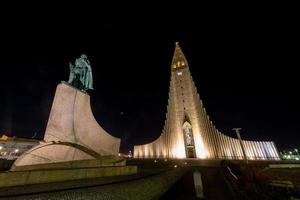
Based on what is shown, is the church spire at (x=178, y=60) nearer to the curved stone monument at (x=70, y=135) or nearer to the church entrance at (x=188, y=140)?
the church entrance at (x=188, y=140)

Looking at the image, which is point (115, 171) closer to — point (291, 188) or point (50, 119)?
point (50, 119)

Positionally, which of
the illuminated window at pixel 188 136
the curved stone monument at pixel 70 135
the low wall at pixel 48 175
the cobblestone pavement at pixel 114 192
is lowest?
the cobblestone pavement at pixel 114 192

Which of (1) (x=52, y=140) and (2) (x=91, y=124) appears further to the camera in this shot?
(2) (x=91, y=124)

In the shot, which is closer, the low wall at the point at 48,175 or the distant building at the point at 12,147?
the low wall at the point at 48,175

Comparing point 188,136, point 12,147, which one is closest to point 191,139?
point 188,136

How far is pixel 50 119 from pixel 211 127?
24.0m

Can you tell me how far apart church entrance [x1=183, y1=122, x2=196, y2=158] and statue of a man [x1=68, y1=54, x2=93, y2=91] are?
2082 centimetres

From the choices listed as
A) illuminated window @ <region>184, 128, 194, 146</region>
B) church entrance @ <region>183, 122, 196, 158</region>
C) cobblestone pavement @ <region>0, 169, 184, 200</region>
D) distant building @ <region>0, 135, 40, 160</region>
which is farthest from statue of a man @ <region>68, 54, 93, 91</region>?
distant building @ <region>0, 135, 40, 160</region>

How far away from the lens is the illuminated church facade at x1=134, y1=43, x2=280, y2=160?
2311cm

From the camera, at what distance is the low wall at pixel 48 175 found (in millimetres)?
3504

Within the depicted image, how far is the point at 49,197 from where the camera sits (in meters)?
2.42

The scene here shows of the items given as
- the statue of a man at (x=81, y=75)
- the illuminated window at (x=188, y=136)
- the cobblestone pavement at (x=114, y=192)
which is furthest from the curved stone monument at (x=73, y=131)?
the illuminated window at (x=188, y=136)

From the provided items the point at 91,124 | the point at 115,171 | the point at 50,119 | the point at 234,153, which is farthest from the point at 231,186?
the point at 234,153

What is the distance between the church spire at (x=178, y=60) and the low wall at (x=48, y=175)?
28850mm
